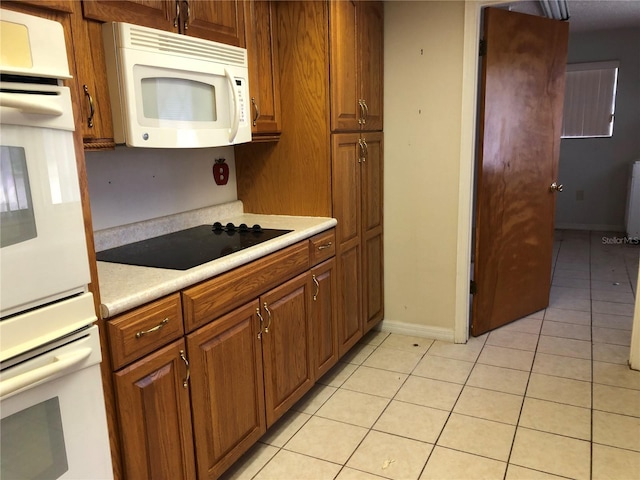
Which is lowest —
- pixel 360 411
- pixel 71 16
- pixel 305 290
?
pixel 360 411

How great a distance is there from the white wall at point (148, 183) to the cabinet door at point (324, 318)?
70 cm

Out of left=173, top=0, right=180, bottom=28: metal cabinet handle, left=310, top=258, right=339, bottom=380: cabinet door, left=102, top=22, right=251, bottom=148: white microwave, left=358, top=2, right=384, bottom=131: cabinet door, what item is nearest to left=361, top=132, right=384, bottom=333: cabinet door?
left=358, top=2, right=384, bottom=131: cabinet door

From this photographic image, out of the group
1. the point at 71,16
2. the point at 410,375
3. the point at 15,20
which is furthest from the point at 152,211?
the point at 410,375


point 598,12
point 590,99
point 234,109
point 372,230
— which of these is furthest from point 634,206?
point 234,109

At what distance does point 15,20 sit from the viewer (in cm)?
104

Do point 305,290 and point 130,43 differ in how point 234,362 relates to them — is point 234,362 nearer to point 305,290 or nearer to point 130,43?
point 305,290

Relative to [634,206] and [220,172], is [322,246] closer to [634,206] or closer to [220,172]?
[220,172]

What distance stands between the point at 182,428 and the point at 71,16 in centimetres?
131

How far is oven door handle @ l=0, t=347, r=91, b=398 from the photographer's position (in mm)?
1038

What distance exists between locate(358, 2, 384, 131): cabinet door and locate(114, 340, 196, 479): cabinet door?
1.80 meters

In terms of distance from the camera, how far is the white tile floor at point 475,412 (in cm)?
204

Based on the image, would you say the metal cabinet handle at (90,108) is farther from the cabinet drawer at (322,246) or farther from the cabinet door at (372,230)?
the cabinet door at (372,230)

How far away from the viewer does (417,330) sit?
3.33 metres

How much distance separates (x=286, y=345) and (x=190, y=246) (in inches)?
23.8
